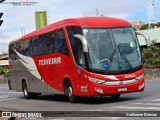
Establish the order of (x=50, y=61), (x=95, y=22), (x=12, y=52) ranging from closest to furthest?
(x=95, y=22)
(x=50, y=61)
(x=12, y=52)

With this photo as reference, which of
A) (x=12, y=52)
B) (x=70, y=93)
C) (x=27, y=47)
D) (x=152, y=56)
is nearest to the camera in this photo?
(x=70, y=93)

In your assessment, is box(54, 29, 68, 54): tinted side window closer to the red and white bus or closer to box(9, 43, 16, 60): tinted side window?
the red and white bus

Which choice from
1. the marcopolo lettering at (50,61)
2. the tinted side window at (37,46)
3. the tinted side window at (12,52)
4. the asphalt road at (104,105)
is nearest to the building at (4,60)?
the tinted side window at (12,52)

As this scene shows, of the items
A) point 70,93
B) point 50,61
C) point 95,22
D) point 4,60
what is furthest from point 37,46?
point 4,60

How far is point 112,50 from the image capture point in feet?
51.5

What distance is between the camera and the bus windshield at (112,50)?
15.5 meters

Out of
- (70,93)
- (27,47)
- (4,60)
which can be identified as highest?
(27,47)

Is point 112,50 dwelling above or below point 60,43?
below

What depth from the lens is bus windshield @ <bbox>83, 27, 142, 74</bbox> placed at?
609 inches

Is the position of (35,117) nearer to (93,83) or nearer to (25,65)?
(93,83)

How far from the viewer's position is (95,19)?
16.7 metres

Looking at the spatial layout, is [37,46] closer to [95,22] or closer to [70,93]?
[70,93]

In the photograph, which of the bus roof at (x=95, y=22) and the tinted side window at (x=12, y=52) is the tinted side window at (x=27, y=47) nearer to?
the tinted side window at (x=12, y=52)

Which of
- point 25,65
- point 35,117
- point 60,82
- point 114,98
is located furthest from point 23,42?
point 35,117
